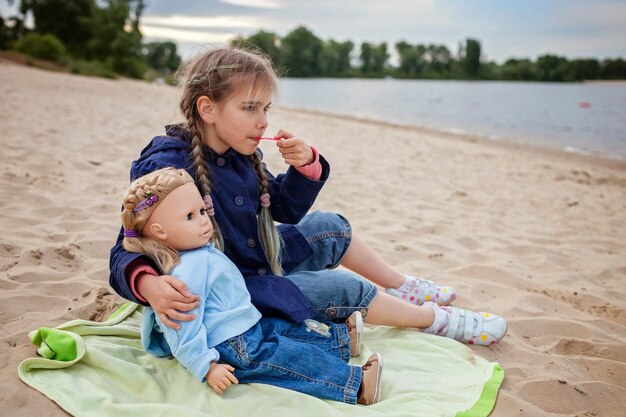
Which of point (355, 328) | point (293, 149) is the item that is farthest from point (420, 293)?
point (293, 149)

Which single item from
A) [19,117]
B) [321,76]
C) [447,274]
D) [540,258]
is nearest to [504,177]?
[540,258]

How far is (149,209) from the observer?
6.06 ft

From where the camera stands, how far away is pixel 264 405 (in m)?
1.77

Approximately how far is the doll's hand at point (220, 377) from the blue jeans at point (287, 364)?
0.06 m

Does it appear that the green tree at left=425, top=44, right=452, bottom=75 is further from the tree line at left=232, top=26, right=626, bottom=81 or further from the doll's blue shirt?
the doll's blue shirt

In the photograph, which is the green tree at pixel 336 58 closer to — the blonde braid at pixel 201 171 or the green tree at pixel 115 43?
the green tree at pixel 115 43

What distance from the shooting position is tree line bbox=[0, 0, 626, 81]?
33.1 metres

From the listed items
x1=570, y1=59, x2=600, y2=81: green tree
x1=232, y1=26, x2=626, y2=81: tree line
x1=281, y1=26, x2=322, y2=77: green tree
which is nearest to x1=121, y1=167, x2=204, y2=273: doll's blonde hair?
x1=232, y1=26, x2=626, y2=81: tree line

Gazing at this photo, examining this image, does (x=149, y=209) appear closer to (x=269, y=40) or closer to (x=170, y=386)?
(x=170, y=386)

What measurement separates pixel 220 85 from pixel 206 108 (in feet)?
0.36

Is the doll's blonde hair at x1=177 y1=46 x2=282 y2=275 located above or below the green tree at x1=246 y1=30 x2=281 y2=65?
below

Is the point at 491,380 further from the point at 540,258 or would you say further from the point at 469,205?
the point at 469,205

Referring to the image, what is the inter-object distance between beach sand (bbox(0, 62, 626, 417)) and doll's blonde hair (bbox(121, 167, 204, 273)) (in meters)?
0.43

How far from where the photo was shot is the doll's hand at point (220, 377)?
5.74 feet
